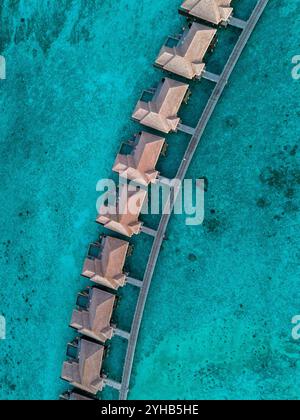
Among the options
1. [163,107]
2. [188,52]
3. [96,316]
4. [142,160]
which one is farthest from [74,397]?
[188,52]

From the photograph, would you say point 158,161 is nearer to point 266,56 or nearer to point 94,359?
point 266,56

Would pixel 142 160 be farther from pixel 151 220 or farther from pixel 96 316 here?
pixel 96 316

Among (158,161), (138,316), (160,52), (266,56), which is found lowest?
(138,316)

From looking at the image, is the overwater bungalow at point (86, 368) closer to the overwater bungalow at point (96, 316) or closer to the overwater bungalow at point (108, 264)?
the overwater bungalow at point (96, 316)

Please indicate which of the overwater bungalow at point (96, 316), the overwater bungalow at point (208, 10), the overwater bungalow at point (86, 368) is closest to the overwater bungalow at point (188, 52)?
the overwater bungalow at point (208, 10)

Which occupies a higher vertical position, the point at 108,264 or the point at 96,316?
the point at 108,264

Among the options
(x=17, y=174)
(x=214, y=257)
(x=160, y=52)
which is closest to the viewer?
(x=160, y=52)

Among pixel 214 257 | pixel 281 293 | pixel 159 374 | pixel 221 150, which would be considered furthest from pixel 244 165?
pixel 159 374
